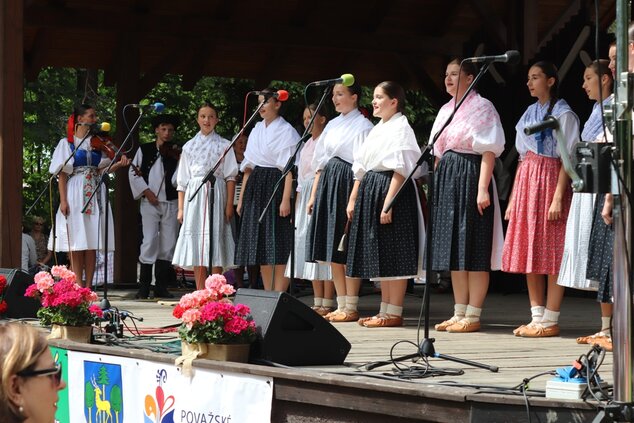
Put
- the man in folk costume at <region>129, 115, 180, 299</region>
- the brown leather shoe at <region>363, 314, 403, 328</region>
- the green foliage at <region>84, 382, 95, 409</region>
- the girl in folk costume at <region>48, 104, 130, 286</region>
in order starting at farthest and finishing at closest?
the man in folk costume at <region>129, 115, 180, 299</region>, the girl in folk costume at <region>48, 104, 130, 286</region>, the brown leather shoe at <region>363, 314, 403, 328</region>, the green foliage at <region>84, 382, 95, 409</region>

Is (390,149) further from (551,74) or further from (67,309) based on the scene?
(67,309)

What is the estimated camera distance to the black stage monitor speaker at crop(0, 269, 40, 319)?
7266 millimetres

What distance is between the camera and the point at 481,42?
11.5m

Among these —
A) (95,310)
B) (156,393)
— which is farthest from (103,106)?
(156,393)

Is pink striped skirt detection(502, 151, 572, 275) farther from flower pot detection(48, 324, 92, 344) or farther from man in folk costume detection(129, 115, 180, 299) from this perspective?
man in folk costume detection(129, 115, 180, 299)

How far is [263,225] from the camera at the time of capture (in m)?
7.84

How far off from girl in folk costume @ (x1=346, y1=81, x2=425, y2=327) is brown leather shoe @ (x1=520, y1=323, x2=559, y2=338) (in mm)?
765

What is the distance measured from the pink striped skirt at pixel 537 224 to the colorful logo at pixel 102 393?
2092 mm

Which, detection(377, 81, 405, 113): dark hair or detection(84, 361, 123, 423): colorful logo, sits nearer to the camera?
detection(84, 361, 123, 423): colorful logo

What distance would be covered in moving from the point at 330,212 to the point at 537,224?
1.45 meters

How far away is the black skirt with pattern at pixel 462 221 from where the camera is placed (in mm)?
6234

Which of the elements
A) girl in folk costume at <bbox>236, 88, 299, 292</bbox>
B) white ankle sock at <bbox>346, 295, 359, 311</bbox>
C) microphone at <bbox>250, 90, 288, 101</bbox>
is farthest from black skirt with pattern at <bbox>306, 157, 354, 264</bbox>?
microphone at <bbox>250, 90, 288, 101</bbox>

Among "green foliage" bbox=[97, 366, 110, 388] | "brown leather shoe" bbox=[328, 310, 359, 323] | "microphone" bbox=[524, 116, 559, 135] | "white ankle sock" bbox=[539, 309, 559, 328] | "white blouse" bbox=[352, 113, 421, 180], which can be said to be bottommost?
"green foliage" bbox=[97, 366, 110, 388]

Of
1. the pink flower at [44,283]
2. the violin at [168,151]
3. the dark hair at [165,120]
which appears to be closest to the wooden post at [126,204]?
the dark hair at [165,120]
